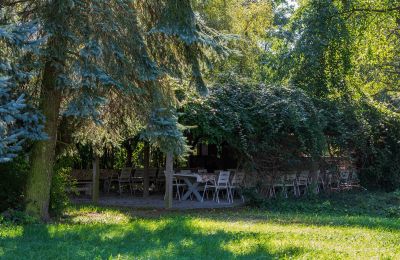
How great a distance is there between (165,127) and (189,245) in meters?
3.28

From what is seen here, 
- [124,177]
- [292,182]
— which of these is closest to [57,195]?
[124,177]

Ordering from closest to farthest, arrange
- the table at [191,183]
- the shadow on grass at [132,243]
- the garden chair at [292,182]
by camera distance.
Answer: the shadow on grass at [132,243] → the table at [191,183] → the garden chair at [292,182]

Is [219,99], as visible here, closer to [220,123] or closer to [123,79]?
[220,123]

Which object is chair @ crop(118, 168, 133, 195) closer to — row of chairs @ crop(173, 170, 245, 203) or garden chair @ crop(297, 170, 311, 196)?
row of chairs @ crop(173, 170, 245, 203)

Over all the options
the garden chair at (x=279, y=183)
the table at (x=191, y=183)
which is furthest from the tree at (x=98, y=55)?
the garden chair at (x=279, y=183)

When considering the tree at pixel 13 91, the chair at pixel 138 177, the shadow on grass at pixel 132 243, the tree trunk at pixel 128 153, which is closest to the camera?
the tree at pixel 13 91

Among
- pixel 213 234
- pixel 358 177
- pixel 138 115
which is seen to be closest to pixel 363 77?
→ pixel 358 177

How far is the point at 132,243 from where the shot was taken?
25.8 feet

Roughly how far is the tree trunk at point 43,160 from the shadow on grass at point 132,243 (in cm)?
120

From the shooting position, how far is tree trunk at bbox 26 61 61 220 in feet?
34.1

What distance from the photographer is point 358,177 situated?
2070cm

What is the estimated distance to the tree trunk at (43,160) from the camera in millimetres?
10391

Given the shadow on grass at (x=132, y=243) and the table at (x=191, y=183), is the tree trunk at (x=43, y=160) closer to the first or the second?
the shadow on grass at (x=132, y=243)

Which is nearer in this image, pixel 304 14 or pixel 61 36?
pixel 61 36
